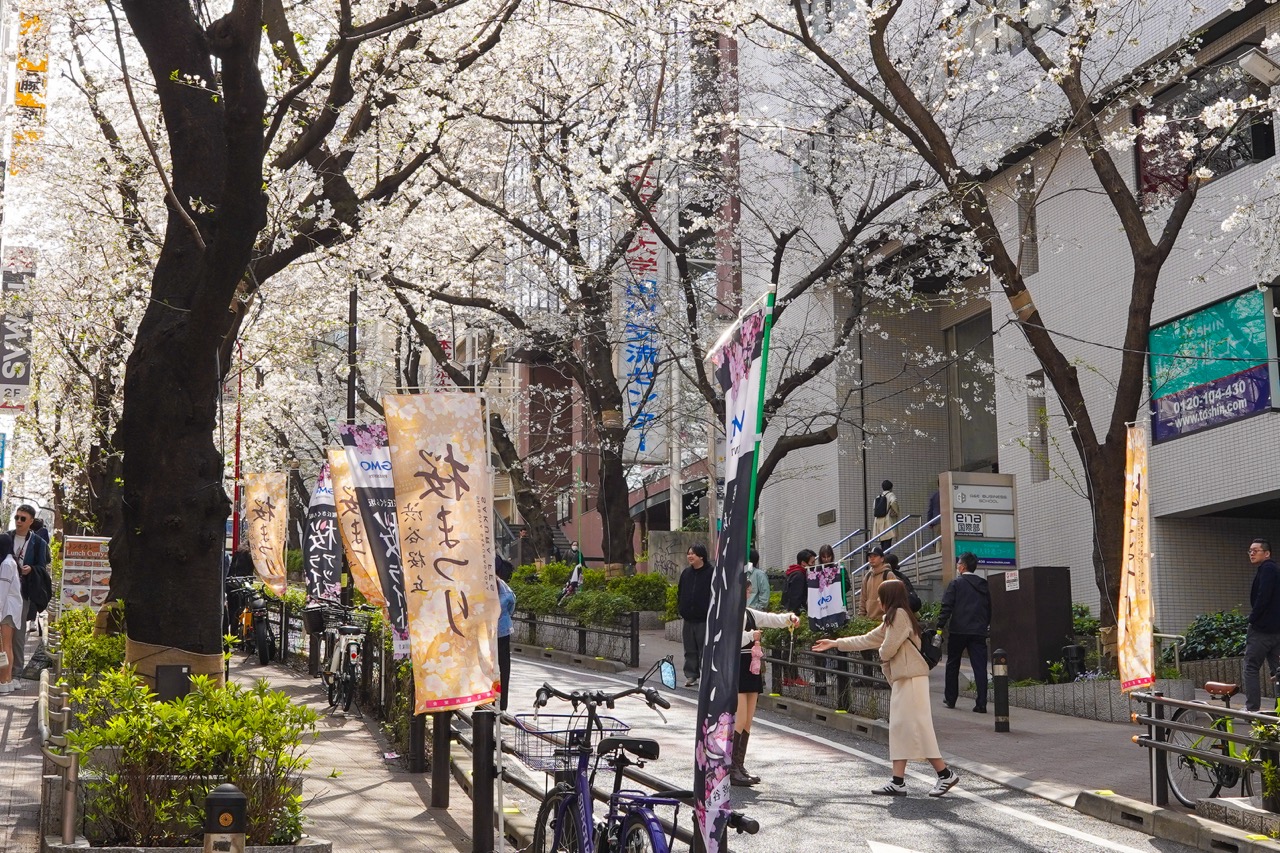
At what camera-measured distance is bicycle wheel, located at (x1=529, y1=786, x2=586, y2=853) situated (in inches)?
281

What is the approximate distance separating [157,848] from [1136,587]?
8453 millimetres

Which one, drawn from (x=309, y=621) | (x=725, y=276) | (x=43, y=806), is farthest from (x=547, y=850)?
(x=725, y=276)

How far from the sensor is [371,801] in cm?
1013

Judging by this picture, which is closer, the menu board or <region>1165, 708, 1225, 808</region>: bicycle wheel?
<region>1165, 708, 1225, 808</region>: bicycle wheel

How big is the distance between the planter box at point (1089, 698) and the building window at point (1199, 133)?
7206mm

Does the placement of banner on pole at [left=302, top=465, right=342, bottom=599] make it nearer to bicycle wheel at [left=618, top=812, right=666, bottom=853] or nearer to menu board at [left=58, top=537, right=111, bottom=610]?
menu board at [left=58, top=537, right=111, bottom=610]

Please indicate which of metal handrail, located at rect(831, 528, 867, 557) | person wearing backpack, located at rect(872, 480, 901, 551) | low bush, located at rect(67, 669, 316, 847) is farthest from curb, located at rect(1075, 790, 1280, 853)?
metal handrail, located at rect(831, 528, 867, 557)

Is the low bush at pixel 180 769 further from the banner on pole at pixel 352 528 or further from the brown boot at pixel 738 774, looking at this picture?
the banner on pole at pixel 352 528

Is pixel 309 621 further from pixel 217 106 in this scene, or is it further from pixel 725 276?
pixel 725 276

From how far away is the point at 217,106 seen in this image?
990 centimetres

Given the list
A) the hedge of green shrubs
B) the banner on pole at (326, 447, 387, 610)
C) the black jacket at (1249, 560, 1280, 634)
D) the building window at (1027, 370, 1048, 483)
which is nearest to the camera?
the black jacket at (1249, 560, 1280, 634)

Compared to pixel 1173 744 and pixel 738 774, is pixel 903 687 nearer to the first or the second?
pixel 738 774

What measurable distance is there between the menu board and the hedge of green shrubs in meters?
8.26

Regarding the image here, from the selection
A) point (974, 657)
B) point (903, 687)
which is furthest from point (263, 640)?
point (903, 687)
